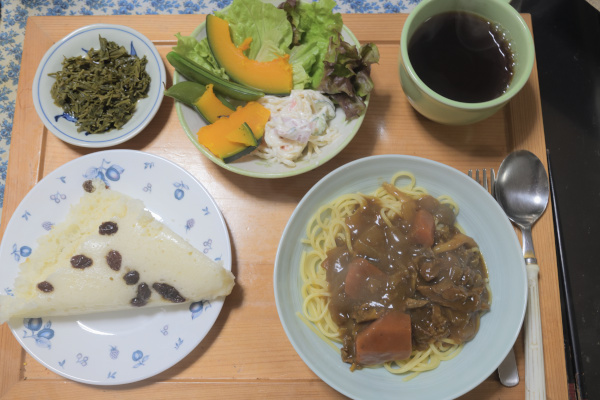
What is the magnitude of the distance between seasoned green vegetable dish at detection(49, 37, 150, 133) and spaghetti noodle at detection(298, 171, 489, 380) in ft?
3.53

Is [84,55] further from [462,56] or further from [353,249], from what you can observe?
[462,56]

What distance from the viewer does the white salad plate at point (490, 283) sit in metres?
1.71

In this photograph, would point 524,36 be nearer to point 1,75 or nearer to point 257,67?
point 257,67

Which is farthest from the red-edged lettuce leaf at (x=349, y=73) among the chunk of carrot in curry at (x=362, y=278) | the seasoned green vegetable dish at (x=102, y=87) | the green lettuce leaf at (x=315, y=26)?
the seasoned green vegetable dish at (x=102, y=87)

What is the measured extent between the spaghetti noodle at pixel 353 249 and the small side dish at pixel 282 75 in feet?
0.88

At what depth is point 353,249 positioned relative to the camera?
1851 millimetres

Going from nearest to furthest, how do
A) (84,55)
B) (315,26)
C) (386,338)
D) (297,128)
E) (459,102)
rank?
(386,338)
(459,102)
(297,128)
(315,26)
(84,55)

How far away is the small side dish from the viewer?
76.0 inches

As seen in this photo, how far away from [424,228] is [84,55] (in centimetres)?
186

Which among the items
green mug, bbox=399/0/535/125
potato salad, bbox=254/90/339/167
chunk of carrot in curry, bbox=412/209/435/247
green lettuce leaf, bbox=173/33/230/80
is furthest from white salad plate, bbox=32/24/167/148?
chunk of carrot in curry, bbox=412/209/435/247

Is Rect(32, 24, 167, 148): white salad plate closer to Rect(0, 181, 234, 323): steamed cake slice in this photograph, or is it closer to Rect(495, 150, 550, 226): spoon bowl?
Rect(0, 181, 234, 323): steamed cake slice

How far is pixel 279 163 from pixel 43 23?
1531 mm

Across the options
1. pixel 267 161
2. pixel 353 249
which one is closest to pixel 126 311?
pixel 267 161

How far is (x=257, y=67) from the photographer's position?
6.76ft
